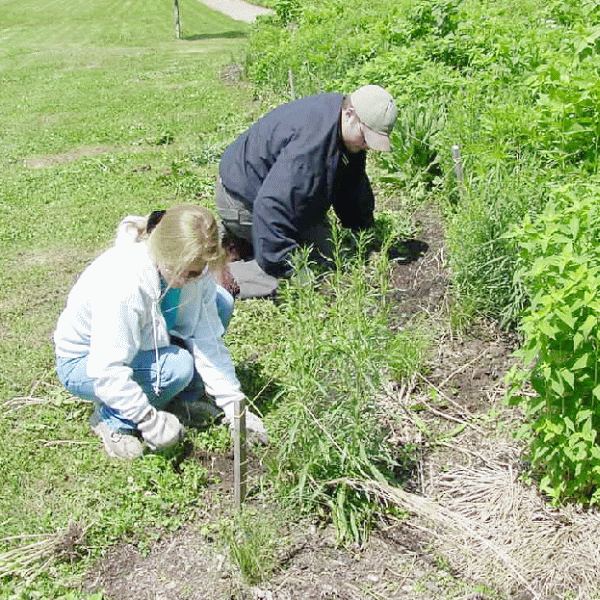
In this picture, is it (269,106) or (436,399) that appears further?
(269,106)

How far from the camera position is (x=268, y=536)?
3117 millimetres

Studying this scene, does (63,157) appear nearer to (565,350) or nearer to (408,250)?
(408,250)

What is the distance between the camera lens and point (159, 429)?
351cm

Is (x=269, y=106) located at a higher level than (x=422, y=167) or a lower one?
lower

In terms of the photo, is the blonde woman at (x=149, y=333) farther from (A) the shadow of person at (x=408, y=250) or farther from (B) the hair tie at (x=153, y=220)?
(A) the shadow of person at (x=408, y=250)

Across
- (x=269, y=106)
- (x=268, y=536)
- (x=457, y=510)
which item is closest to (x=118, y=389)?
(x=268, y=536)

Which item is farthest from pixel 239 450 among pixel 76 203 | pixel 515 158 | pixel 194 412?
pixel 76 203

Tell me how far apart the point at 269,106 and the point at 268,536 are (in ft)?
22.8

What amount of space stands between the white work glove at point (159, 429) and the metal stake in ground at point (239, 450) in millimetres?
419

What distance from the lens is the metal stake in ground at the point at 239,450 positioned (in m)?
3.04

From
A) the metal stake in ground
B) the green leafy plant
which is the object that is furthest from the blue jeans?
the green leafy plant

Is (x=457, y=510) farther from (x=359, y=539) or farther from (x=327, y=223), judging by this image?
(x=327, y=223)

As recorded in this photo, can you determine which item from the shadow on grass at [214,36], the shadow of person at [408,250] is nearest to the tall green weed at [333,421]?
the shadow of person at [408,250]

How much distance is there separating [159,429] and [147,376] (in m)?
0.26
